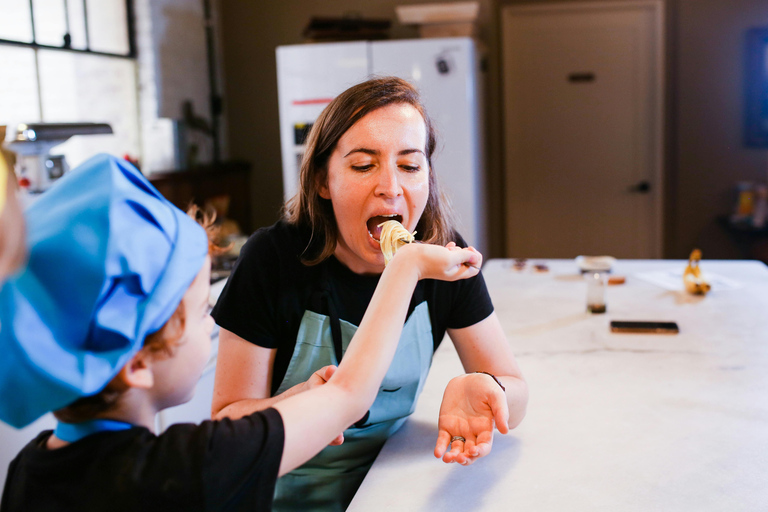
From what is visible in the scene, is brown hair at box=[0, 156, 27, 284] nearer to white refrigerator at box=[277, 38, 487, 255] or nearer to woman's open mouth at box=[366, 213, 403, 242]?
woman's open mouth at box=[366, 213, 403, 242]

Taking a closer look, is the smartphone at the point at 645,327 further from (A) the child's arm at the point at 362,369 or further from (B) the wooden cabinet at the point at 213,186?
(B) the wooden cabinet at the point at 213,186

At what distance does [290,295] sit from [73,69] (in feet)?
8.45

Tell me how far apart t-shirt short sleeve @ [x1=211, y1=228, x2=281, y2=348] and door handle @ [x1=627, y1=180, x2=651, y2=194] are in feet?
13.3

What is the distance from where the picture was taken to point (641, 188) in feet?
15.6

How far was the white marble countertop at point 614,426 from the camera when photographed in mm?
987

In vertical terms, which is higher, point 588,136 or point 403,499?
point 588,136

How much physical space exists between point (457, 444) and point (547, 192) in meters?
4.08

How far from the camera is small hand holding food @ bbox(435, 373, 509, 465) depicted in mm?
1021

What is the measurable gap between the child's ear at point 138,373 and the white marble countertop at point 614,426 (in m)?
0.42

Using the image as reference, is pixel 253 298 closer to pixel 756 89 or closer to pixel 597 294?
pixel 597 294

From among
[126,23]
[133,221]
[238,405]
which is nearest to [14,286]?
[133,221]

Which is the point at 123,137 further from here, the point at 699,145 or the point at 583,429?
the point at 699,145

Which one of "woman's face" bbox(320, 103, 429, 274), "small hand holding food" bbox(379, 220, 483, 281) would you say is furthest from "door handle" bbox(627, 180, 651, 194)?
"small hand holding food" bbox(379, 220, 483, 281)

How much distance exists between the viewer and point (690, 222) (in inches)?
188
